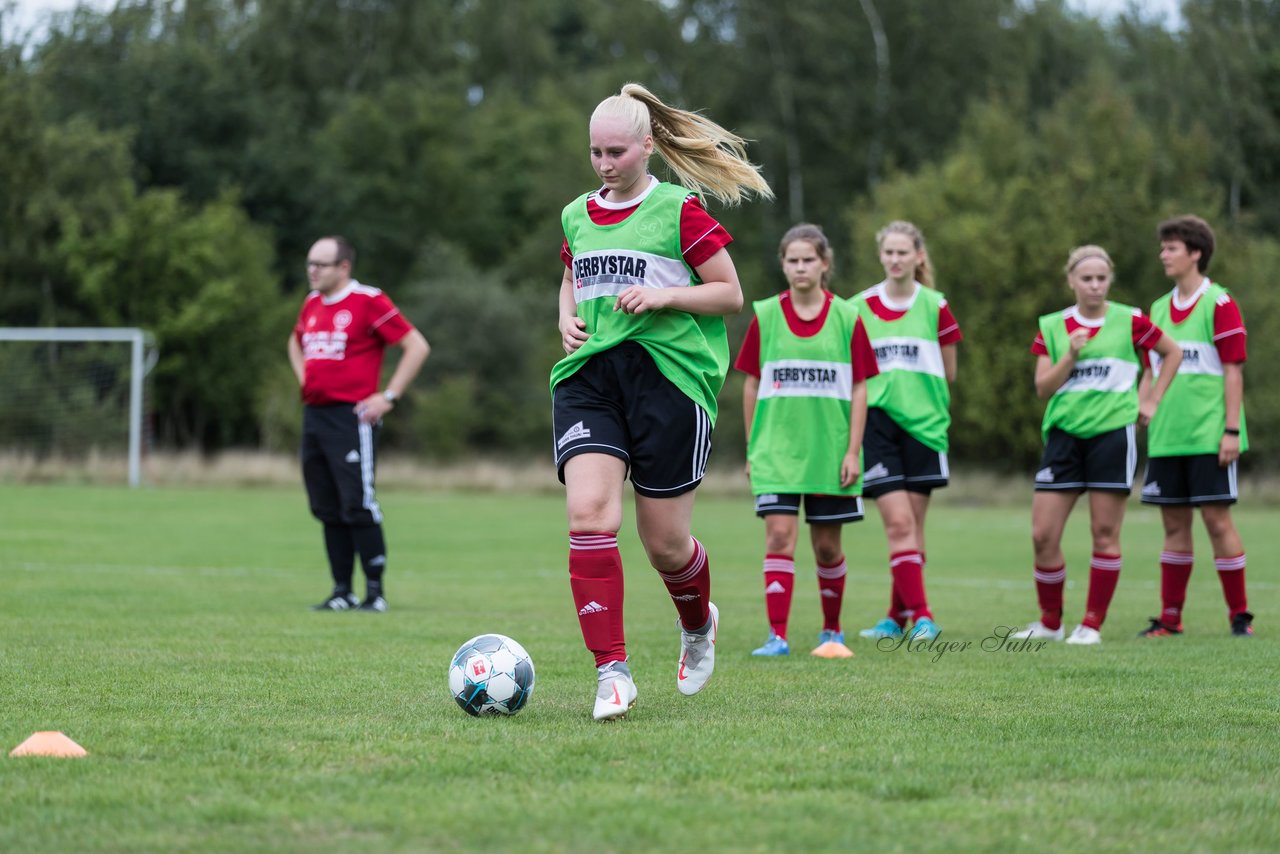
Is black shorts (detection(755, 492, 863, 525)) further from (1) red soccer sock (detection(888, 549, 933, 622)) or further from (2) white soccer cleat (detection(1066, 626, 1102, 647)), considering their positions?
(2) white soccer cleat (detection(1066, 626, 1102, 647))

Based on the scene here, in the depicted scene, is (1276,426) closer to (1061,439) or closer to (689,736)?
(1061,439)

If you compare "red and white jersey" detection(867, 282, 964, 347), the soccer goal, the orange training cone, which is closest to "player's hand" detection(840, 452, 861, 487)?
"red and white jersey" detection(867, 282, 964, 347)

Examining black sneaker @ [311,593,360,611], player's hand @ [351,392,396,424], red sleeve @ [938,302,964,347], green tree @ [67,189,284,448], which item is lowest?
black sneaker @ [311,593,360,611]

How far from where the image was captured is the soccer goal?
27328mm

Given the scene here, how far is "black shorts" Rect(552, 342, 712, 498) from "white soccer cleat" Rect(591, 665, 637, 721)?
2.13 feet

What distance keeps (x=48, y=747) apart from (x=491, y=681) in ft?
4.69

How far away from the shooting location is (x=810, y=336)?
799 cm

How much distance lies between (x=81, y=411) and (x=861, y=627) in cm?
2167

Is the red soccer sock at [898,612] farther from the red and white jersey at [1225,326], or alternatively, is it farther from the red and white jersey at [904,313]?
the red and white jersey at [1225,326]

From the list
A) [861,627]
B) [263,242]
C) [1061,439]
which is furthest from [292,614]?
[263,242]

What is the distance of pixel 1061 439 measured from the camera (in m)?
8.57

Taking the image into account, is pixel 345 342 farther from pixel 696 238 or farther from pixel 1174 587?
pixel 1174 587

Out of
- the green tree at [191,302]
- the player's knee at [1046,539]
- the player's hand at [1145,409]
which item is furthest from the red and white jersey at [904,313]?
the green tree at [191,302]

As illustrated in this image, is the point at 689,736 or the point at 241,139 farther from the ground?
the point at 241,139
